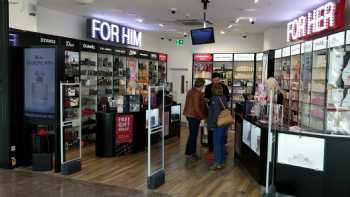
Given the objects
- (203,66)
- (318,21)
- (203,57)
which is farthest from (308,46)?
(203,66)

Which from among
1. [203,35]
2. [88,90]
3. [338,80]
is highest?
[203,35]

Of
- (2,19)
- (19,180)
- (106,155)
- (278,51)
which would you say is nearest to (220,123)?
(106,155)

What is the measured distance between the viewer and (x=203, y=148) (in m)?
7.79

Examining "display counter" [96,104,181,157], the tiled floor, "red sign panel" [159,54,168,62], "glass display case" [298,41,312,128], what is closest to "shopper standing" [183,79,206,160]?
"display counter" [96,104,181,157]

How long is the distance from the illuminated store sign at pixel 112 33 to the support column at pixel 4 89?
346cm

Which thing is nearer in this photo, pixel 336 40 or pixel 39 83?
pixel 39 83

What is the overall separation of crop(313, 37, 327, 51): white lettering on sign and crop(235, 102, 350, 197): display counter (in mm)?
2889

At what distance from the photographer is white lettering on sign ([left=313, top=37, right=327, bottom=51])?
6.65 metres

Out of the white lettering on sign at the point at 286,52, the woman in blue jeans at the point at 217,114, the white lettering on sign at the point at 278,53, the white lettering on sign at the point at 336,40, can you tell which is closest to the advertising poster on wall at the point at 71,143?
the woman in blue jeans at the point at 217,114

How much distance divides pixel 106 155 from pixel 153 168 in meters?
1.83

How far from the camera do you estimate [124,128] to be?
270 inches

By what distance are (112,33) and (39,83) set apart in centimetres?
446

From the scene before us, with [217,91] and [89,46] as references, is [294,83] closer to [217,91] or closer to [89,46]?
[217,91]

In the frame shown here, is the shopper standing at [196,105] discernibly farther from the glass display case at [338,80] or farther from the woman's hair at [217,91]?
the glass display case at [338,80]
